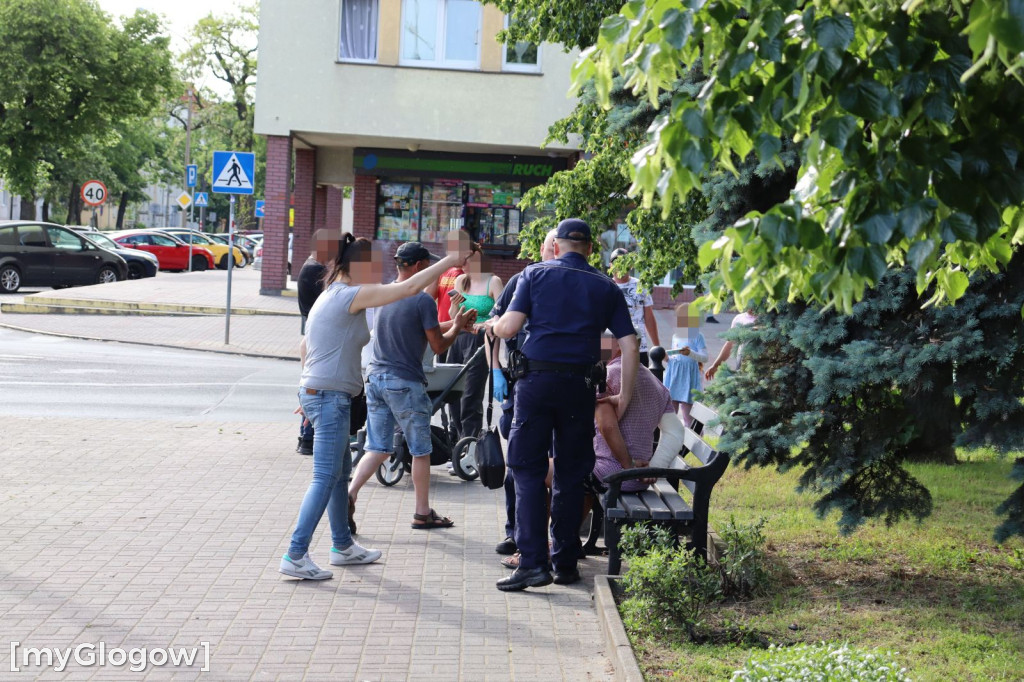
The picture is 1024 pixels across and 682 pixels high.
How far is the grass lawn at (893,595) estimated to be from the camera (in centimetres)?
510

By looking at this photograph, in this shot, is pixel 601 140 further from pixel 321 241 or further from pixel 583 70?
pixel 583 70

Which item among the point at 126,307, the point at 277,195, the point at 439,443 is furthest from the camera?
the point at 277,195

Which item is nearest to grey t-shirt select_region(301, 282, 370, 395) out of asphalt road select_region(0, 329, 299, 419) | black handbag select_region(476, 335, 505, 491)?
black handbag select_region(476, 335, 505, 491)

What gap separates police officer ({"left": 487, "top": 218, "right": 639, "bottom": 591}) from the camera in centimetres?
632

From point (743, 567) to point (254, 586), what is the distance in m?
2.62

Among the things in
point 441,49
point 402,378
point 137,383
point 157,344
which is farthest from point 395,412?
point 441,49

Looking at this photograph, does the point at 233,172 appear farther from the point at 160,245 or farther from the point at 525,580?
the point at 160,245

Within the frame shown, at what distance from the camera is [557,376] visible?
20.7 feet

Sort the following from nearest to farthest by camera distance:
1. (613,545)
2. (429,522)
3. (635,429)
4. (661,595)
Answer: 1. (661,595)
2. (613,545)
3. (635,429)
4. (429,522)

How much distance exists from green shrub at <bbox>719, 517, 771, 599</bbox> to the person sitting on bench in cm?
89

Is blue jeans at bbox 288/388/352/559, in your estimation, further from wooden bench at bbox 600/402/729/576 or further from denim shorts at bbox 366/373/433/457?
wooden bench at bbox 600/402/729/576

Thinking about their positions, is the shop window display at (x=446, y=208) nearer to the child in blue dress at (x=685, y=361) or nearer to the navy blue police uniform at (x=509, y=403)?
the child in blue dress at (x=685, y=361)

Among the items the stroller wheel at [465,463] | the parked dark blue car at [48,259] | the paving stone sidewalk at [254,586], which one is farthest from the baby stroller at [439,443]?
the parked dark blue car at [48,259]

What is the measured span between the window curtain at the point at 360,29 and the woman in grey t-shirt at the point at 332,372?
73.6 ft
